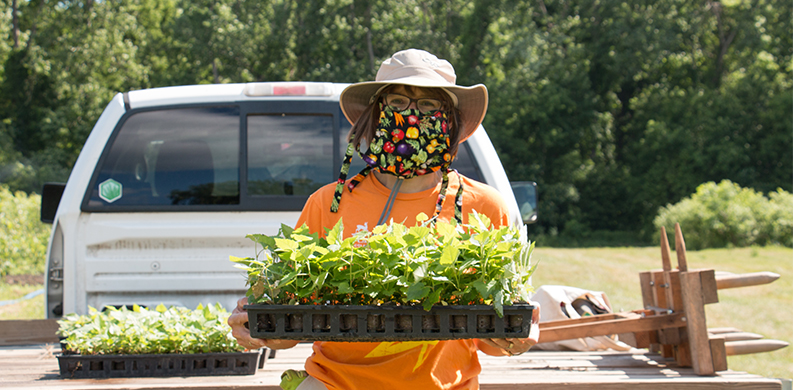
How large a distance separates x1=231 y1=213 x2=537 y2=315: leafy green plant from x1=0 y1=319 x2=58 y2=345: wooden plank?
109 inches

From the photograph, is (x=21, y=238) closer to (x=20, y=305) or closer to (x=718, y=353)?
(x=20, y=305)

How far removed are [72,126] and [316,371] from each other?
36.4 metres

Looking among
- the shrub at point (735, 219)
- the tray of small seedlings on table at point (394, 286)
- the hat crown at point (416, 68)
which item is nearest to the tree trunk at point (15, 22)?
the shrub at point (735, 219)

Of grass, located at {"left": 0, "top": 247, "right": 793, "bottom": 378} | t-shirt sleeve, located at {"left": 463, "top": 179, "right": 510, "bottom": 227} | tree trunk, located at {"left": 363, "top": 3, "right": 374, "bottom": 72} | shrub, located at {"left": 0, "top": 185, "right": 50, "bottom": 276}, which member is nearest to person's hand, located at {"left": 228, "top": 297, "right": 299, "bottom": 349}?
t-shirt sleeve, located at {"left": 463, "top": 179, "right": 510, "bottom": 227}

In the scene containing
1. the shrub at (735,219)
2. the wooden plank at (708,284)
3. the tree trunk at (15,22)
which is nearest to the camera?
the wooden plank at (708,284)

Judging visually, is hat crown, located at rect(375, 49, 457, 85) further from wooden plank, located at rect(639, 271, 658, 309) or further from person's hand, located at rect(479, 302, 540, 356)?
wooden plank, located at rect(639, 271, 658, 309)

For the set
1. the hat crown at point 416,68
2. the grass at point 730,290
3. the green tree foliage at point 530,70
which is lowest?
the grass at point 730,290

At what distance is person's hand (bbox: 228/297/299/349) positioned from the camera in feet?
5.99

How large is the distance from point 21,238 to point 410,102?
1514 cm

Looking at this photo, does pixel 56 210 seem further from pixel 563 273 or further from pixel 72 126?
pixel 72 126

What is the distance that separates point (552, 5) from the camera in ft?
119

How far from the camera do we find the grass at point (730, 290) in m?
8.69

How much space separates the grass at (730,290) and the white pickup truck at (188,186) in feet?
12.2

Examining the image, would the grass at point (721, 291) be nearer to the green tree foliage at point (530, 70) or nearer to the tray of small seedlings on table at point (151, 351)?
the tray of small seedlings on table at point (151, 351)
